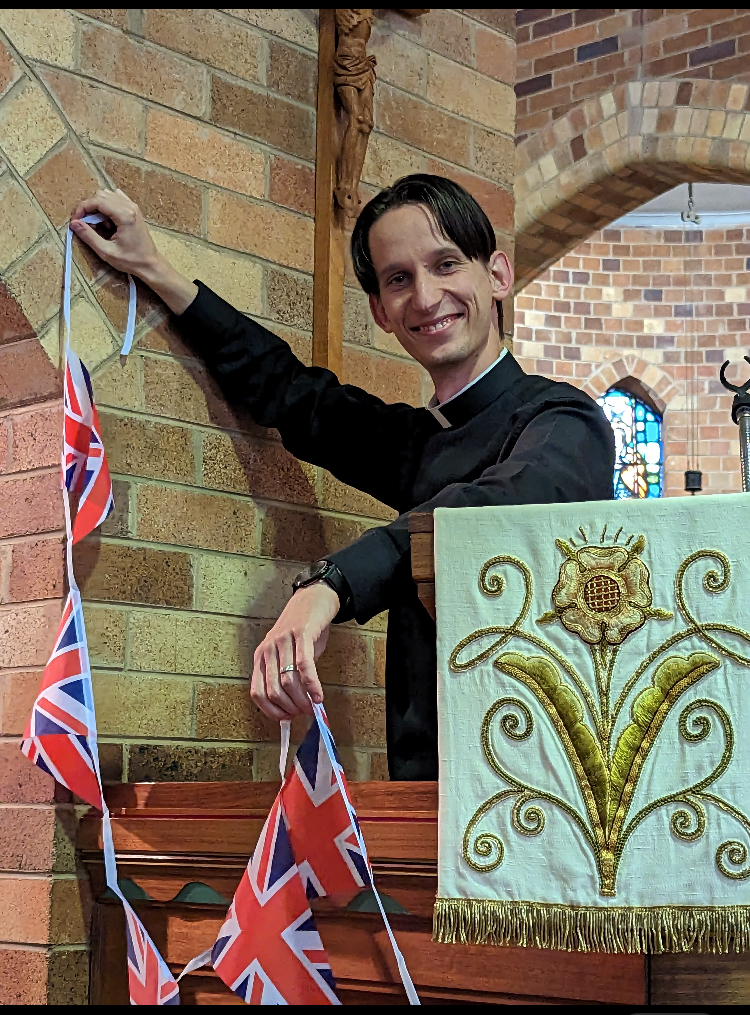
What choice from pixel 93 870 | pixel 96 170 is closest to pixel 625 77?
pixel 96 170

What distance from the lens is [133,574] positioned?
242 centimetres

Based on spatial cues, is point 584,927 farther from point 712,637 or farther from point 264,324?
point 264,324

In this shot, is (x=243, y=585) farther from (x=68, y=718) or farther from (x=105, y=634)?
(x=68, y=718)

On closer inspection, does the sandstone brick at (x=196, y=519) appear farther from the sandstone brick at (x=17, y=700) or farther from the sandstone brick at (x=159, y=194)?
the sandstone brick at (x=159, y=194)

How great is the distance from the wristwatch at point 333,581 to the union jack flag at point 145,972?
0.66 metres

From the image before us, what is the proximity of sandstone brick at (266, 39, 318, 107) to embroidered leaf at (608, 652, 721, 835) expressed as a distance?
163 centimetres

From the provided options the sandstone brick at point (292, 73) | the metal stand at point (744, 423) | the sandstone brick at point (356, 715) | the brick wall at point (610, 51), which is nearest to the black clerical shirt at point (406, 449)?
the sandstone brick at point (356, 715)

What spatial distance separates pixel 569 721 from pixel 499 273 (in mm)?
1102

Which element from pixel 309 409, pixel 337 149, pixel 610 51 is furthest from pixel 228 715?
pixel 610 51

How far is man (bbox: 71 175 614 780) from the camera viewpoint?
1.96m

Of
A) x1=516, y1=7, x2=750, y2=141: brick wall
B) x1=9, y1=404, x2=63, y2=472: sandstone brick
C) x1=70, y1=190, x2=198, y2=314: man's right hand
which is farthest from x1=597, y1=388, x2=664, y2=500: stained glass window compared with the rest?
x1=9, y1=404, x2=63, y2=472: sandstone brick

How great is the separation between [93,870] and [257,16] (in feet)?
5.53

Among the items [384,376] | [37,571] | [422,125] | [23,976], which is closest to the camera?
[23,976]

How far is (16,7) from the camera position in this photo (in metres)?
2.37
